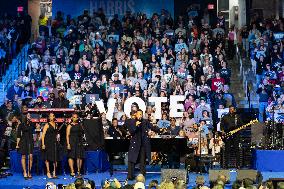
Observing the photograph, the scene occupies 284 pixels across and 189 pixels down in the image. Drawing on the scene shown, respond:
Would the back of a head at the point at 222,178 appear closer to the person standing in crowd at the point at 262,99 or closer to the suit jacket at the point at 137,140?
the suit jacket at the point at 137,140

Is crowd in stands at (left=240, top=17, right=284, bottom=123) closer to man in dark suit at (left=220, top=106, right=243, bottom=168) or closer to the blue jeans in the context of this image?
the blue jeans

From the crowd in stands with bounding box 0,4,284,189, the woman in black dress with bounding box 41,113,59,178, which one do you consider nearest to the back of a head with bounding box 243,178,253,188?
the woman in black dress with bounding box 41,113,59,178

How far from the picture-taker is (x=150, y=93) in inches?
1166

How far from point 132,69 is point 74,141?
6765 mm

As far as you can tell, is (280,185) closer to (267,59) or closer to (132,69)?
(132,69)

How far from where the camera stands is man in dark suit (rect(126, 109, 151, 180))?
23.5m

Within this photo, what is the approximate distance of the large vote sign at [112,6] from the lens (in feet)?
124

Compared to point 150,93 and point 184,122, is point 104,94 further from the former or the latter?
point 184,122

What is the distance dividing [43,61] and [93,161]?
780cm

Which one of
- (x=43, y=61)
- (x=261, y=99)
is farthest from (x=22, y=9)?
(x=261, y=99)

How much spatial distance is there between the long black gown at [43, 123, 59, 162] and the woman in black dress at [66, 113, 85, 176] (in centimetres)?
36

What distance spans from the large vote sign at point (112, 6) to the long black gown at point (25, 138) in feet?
45.4

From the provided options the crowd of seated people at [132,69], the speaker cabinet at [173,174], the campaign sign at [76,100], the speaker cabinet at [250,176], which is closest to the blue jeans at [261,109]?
the crowd of seated people at [132,69]

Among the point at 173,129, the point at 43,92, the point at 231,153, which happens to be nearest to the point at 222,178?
the point at 231,153
